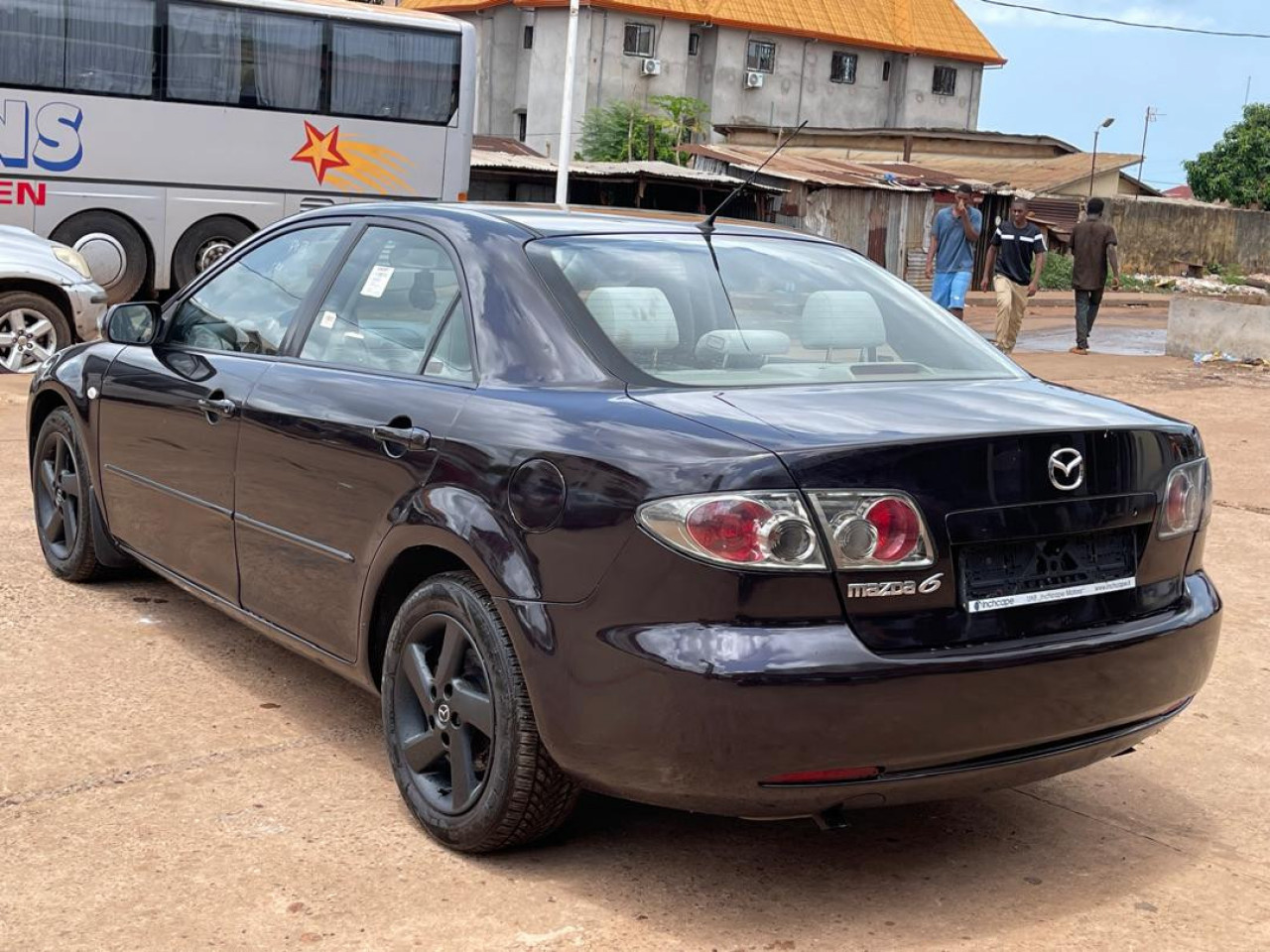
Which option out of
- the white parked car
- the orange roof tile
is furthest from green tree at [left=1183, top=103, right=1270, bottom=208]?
the white parked car

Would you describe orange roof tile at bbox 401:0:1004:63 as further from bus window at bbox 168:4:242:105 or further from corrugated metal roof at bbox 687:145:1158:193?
bus window at bbox 168:4:242:105

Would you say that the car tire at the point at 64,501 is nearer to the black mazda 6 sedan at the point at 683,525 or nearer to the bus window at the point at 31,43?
the black mazda 6 sedan at the point at 683,525

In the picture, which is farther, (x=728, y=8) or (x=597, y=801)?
(x=728, y=8)

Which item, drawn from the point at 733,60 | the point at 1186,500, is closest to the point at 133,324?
the point at 1186,500

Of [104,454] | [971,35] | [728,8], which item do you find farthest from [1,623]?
[971,35]

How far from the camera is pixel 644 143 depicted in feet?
144

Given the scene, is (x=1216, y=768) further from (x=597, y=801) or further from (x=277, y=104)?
(x=277, y=104)

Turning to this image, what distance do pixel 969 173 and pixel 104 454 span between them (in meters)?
40.3

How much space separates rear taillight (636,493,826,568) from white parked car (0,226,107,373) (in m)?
10.2

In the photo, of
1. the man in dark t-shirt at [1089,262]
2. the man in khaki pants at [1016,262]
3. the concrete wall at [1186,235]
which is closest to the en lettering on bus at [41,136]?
the man in khaki pants at [1016,262]

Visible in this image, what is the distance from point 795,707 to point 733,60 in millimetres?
49792

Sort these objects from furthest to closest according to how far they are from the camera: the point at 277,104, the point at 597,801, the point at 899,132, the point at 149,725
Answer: the point at 899,132 → the point at 277,104 → the point at 149,725 → the point at 597,801

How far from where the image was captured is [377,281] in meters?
4.28

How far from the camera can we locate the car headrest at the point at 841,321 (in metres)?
4.02
